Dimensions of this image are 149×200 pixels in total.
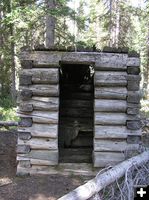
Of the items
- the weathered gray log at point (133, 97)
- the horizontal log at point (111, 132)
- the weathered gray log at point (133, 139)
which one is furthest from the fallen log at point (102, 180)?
the weathered gray log at point (133, 97)

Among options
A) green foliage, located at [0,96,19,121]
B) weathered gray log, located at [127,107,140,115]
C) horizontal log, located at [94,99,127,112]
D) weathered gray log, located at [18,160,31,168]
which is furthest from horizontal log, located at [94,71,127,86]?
green foliage, located at [0,96,19,121]

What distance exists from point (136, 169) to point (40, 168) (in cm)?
209

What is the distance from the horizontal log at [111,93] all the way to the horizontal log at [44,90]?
2.93 ft

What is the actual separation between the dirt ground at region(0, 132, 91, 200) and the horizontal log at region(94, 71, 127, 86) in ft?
6.69

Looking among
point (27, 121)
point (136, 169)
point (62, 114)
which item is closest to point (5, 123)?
point (62, 114)

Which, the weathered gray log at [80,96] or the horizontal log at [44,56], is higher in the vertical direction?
the horizontal log at [44,56]

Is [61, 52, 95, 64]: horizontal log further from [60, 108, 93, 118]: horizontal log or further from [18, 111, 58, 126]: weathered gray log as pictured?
[60, 108, 93, 118]: horizontal log

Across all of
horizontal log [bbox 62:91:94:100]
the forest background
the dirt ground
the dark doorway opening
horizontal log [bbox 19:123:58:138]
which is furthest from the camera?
the forest background

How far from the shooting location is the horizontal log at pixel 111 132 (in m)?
7.46

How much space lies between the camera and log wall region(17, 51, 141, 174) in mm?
7387

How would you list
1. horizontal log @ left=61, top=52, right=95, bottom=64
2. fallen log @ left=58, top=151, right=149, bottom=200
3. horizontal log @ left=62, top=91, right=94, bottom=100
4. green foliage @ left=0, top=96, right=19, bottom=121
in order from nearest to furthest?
1. fallen log @ left=58, top=151, right=149, bottom=200
2. horizontal log @ left=61, top=52, right=95, bottom=64
3. horizontal log @ left=62, top=91, right=94, bottom=100
4. green foliage @ left=0, top=96, right=19, bottom=121

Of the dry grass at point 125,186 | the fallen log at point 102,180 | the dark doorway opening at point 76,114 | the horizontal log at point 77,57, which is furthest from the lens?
the dark doorway opening at point 76,114

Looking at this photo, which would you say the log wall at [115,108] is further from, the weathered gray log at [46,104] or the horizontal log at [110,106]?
the weathered gray log at [46,104]

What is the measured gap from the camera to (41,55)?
24.3ft
